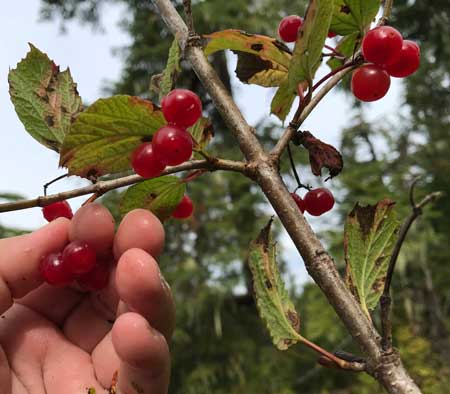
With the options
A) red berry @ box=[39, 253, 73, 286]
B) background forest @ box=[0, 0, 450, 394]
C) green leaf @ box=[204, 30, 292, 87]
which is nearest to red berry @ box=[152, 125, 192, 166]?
green leaf @ box=[204, 30, 292, 87]

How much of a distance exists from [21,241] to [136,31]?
6.40m

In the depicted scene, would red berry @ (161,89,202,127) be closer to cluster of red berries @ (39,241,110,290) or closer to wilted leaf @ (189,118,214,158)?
wilted leaf @ (189,118,214,158)

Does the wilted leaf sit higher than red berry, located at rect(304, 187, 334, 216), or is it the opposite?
the wilted leaf

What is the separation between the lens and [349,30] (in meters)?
0.56

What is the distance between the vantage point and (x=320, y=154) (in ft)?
1.69

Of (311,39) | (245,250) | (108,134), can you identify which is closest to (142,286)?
(108,134)

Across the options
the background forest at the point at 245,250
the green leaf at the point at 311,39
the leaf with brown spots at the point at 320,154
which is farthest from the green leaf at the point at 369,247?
the background forest at the point at 245,250

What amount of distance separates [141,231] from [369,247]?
235 millimetres

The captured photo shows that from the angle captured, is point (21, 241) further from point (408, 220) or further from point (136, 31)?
point (136, 31)

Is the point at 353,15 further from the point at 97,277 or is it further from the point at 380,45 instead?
the point at 97,277

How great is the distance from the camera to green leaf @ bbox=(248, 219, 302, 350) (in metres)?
0.52

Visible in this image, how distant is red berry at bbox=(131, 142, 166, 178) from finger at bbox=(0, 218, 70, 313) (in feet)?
0.68

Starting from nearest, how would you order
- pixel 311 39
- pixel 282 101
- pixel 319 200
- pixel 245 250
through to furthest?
pixel 311 39, pixel 282 101, pixel 319 200, pixel 245 250

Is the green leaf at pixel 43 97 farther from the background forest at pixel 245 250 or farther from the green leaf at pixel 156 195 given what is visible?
the background forest at pixel 245 250
